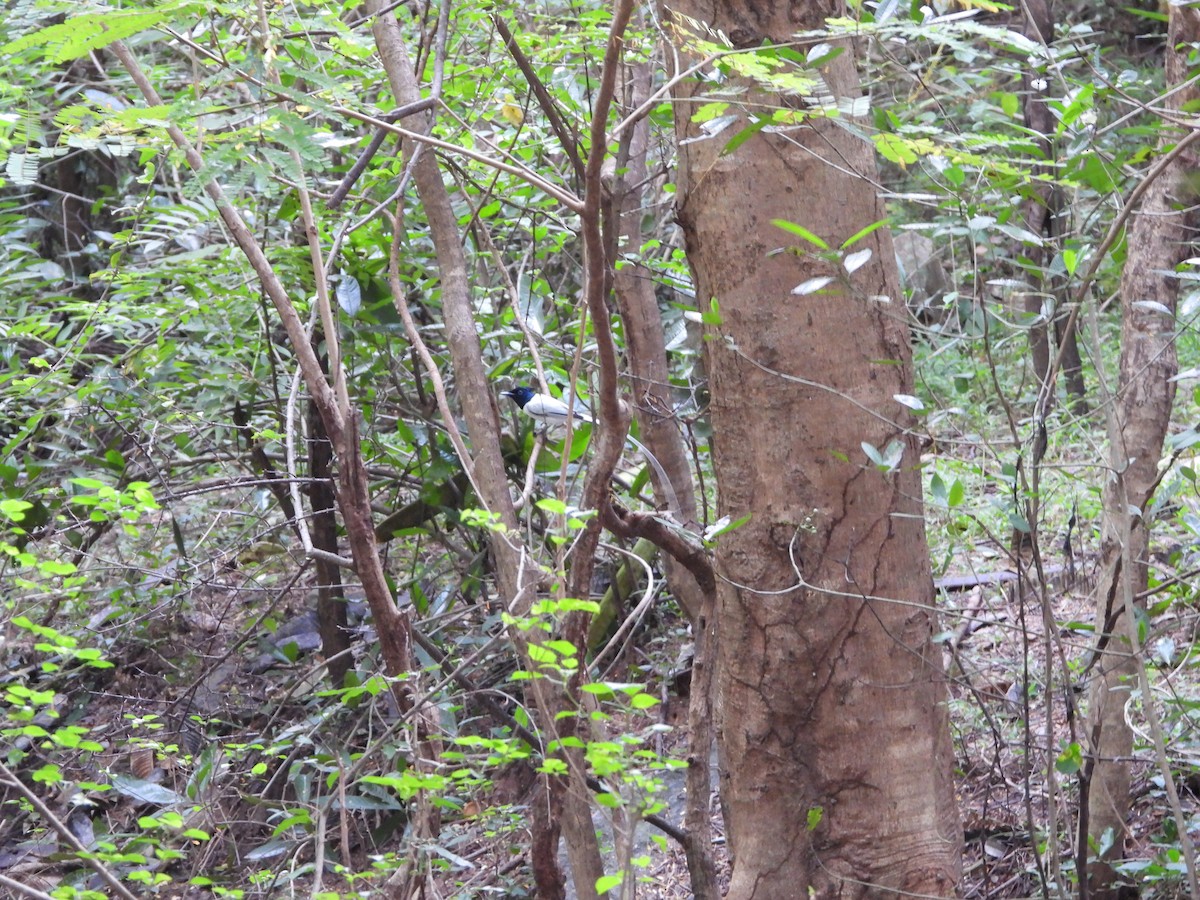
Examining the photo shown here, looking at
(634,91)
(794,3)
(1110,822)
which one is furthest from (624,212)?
(1110,822)

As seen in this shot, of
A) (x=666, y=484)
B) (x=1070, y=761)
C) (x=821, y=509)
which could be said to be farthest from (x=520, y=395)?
(x=1070, y=761)

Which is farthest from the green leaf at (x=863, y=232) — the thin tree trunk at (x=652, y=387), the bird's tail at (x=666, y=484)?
the bird's tail at (x=666, y=484)

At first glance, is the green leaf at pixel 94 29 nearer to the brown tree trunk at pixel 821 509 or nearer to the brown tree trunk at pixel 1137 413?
the brown tree trunk at pixel 821 509

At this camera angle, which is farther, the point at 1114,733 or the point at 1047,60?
the point at 1114,733

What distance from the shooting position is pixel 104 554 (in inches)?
182

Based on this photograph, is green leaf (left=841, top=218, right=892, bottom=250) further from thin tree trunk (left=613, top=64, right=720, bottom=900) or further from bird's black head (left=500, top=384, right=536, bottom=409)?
bird's black head (left=500, top=384, right=536, bottom=409)

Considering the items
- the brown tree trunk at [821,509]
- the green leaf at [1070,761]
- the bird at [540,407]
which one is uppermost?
the bird at [540,407]

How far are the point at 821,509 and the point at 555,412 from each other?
3.72 ft

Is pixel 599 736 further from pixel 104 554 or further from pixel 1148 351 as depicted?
pixel 104 554

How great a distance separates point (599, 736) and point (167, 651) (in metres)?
2.97

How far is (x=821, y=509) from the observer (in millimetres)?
2090

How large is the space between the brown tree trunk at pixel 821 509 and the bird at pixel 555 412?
0.46 meters

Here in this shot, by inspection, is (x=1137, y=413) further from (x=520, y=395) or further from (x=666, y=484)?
(x=520, y=395)

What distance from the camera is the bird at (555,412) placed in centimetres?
285
